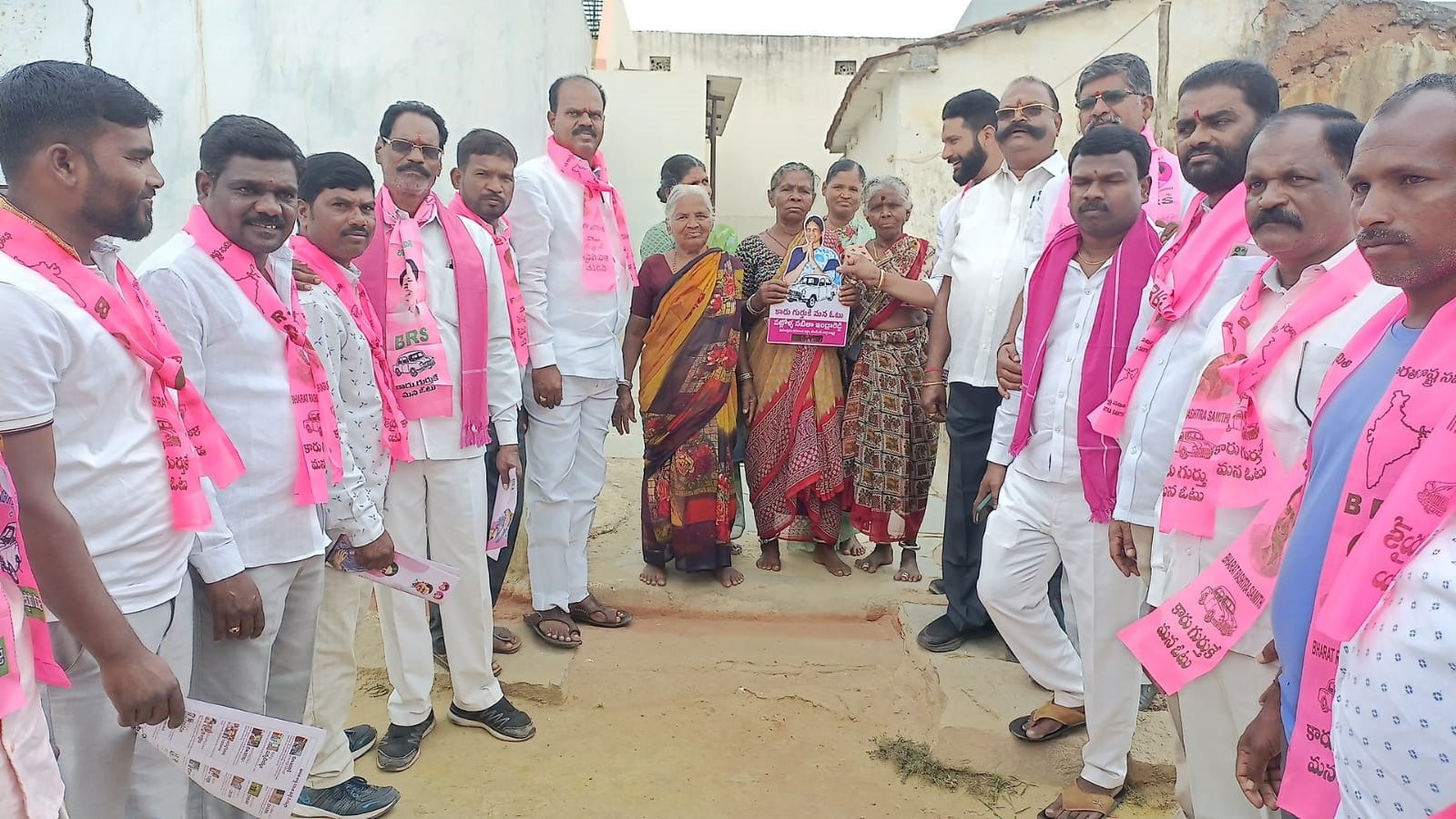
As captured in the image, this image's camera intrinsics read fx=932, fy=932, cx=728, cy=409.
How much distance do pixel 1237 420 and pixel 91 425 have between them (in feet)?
7.24

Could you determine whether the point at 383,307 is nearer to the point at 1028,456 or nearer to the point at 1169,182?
the point at 1028,456

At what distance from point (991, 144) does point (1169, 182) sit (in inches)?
32.3

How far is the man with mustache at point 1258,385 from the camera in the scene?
1856mm

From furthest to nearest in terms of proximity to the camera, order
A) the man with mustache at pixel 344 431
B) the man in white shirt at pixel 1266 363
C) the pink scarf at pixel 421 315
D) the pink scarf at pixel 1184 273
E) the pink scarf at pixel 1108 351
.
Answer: the pink scarf at pixel 421 315 → the pink scarf at pixel 1108 351 → the man with mustache at pixel 344 431 → the pink scarf at pixel 1184 273 → the man in white shirt at pixel 1266 363

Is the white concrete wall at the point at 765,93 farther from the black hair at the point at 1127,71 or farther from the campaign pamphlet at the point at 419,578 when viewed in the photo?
the campaign pamphlet at the point at 419,578

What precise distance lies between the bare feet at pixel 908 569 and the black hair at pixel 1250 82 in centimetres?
Result: 295

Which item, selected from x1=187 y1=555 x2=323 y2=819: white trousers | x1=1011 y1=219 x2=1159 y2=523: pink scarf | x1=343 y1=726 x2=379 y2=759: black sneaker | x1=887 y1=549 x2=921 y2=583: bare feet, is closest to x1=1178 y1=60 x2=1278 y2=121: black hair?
x1=1011 y1=219 x2=1159 y2=523: pink scarf

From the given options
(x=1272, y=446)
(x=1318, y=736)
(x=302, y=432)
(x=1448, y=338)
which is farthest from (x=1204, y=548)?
(x=302, y=432)

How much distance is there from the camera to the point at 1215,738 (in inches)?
82.9

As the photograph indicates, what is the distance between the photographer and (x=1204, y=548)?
2.05 meters

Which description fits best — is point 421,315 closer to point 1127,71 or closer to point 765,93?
point 1127,71

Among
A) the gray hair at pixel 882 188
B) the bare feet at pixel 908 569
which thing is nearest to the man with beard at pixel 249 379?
the gray hair at pixel 882 188

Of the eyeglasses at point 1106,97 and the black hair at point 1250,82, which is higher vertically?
the eyeglasses at point 1106,97

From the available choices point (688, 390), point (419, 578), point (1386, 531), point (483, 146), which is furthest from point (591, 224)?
point (1386, 531)
